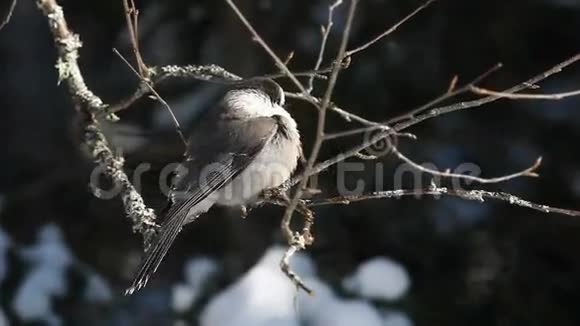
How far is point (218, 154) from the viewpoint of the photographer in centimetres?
281

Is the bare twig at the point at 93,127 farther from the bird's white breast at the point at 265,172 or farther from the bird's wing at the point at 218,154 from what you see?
the bird's white breast at the point at 265,172

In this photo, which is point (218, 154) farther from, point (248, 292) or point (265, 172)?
point (248, 292)

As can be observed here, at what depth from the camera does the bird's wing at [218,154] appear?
260 cm

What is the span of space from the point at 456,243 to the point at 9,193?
258 cm

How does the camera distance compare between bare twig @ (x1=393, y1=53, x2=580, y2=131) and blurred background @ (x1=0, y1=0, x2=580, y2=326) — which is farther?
blurred background @ (x1=0, y1=0, x2=580, y2=326)

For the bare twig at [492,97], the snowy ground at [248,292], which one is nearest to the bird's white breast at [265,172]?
the snowy ground at [248,292]

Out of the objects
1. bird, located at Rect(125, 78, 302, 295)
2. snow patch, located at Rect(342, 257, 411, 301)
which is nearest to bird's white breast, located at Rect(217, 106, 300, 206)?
bird, located at Rect(125, 78, 302, 295)

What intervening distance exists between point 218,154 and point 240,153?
0.25 ft

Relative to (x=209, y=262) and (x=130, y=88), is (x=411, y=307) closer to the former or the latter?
(x=209, y=262)

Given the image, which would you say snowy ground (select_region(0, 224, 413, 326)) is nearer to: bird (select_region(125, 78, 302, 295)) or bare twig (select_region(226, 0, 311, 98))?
bird (select_region(125, 78, 302, 295))

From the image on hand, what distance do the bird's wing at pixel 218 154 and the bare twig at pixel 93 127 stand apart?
0.72ft

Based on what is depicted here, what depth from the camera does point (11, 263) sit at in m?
4.43

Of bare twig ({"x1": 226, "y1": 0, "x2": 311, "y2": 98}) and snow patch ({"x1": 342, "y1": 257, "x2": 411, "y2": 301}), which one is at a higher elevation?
bare twig ({"x1": 226, "y1": 0, "x2": 311, "y2": 98})

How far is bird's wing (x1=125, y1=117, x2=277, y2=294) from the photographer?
8.53 feet
